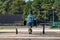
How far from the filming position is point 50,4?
6794 centimetres

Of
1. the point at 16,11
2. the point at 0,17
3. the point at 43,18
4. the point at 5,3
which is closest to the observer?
the point at 43,18

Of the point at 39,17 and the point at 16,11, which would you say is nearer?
the point at 39,17

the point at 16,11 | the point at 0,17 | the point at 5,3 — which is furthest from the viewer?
the point at 5,3

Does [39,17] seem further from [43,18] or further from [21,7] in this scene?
[21,7]

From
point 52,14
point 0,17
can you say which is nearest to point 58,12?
point 52,14

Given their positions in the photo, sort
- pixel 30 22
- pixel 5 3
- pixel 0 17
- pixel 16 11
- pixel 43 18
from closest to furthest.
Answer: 1. pixel 30 22
2. pixel 43 18
3. pixel 0 17
4. pixel 16 11
5. pixel 5 3

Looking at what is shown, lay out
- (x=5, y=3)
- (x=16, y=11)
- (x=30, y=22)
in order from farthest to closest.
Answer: (x=5, y=3), (x=16, y=11), (x=30, y=22)

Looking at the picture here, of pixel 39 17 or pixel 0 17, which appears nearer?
pixel 39 17

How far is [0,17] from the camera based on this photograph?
249 feet

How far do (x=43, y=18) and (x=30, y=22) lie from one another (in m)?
37.3

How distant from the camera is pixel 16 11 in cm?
8600

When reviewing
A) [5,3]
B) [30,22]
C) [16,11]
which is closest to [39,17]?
[16,11]

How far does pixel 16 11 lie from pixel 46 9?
807 inches

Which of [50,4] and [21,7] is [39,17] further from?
[21,7]
